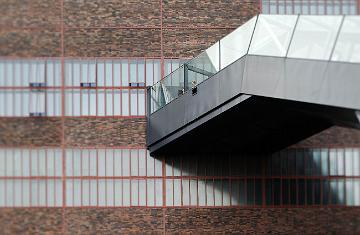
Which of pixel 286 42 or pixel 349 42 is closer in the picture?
pixel 349 42

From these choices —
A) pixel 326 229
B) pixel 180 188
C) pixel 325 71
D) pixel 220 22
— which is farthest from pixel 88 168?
pixel 325 71

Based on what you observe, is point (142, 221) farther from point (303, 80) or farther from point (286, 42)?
point (303, 80)

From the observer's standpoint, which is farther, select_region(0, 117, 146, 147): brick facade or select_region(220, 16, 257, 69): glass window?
select_region(0, 117, 146, 147): brick facade

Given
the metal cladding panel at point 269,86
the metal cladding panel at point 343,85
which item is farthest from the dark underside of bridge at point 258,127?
the metal cladding panel at point 343,85

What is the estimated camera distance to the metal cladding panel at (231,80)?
19156mm

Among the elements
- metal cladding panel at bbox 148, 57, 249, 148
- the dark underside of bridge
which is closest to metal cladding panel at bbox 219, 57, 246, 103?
metal cladding panel at bbox 148, 57, 249, 148

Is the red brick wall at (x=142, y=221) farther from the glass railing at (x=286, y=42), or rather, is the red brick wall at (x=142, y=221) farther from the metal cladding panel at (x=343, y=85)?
the metal cladding panel at (x=343, y=85)

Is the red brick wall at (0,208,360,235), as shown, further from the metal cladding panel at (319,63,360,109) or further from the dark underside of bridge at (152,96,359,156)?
Result: the metal cladding panel at (319,63,360,109)

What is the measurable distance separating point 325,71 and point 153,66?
571 inches

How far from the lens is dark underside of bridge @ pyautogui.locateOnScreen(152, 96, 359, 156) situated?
61.4 feet

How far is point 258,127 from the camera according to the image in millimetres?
22734

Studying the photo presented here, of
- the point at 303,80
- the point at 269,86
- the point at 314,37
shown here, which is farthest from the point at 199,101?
the point at 314,37

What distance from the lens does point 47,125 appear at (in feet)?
97.1

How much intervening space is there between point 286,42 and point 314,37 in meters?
1.08
